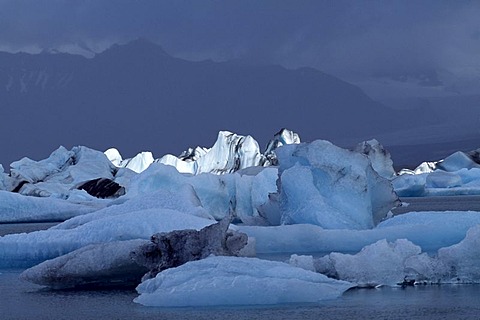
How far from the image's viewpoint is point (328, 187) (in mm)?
13906

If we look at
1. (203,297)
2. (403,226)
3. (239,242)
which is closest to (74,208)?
(403,226)

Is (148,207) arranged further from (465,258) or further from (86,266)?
(465,258)

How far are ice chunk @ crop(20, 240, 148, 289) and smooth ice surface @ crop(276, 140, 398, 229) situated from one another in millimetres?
5097

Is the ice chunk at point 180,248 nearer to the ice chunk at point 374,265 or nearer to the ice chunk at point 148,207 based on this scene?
the ice chunk at point 374,265

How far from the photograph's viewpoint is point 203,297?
709 centimetres

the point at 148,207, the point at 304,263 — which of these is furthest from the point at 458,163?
the point at 304,263

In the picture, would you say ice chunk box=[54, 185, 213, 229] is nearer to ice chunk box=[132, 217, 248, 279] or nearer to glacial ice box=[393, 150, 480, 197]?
ice chunk box=[132, 217, 248, 279]

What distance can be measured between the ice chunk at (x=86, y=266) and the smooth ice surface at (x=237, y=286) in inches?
56.5

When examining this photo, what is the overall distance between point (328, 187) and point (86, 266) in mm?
5957

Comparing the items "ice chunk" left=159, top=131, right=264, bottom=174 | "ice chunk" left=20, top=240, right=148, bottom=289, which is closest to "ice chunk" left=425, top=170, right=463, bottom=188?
"ice chunk" left=159, top=131, right=264, bottom=174

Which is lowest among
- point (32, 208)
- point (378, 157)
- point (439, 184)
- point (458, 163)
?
point (32, 208)

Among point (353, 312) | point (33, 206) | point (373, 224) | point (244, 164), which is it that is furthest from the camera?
point (244, 164)

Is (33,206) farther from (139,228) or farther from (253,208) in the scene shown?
(139,228)

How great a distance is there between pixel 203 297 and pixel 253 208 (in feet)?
45.8
